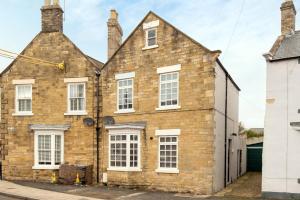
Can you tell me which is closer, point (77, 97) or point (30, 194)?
point (30, 194)

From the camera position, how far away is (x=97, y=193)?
55.3ft

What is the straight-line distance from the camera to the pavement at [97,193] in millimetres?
15602

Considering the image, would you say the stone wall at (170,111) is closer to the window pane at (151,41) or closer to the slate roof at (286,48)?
the window pane at (151,41)

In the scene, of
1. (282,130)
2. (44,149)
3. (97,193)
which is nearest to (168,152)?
(97,193)

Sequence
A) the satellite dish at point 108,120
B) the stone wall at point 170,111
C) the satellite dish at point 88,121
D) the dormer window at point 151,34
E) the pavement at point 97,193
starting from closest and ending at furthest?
the pavement at point 97,193
the stone wall at point 170,111
the dormer window at point 151,34
the satellite dish at point 108,120
the satellite dish at point 88,121

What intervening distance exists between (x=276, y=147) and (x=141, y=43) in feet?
29.7

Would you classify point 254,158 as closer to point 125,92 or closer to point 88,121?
point 125,92

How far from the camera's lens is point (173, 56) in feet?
59.9

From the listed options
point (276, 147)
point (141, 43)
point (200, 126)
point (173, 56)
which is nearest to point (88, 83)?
point (141, 43)

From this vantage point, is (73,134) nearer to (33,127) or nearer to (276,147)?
(33,127)

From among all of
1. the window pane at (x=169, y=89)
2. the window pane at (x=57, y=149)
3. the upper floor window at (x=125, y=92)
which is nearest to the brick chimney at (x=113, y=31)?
the upper floor window at (x=125, y=92)

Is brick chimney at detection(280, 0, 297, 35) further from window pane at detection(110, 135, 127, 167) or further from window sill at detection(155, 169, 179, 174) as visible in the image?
window pane at detection(110, 135, 127, 167)

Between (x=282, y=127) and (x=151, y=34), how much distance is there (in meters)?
8.51

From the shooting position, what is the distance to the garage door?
105ft
